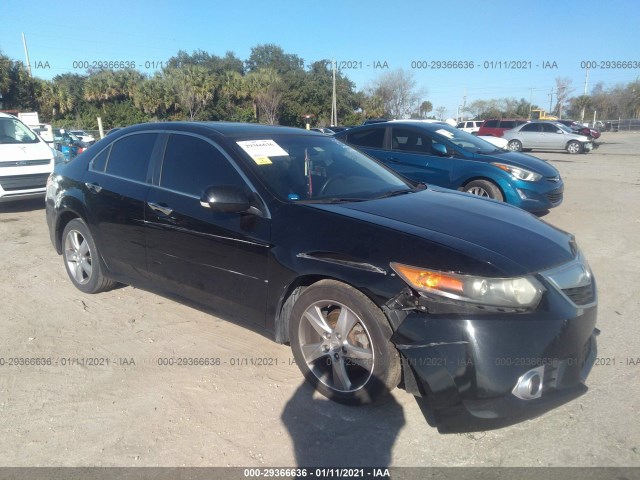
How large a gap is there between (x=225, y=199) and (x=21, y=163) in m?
7.25

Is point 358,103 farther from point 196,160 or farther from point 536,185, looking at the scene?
point 196,160

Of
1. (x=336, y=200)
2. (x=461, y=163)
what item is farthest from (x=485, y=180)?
(x=336, y=200)

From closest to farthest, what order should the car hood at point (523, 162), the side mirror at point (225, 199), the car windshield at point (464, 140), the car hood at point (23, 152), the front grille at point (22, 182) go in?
the side mirror at point (225, 199)
the car hood at point (523, 162)
the car windshield at point (464, 140)
the front grille at point (22, 182)
the car hood at point (23, 152)

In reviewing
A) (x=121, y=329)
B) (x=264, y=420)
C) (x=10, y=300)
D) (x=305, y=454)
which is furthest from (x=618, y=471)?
(x=10, y=300)

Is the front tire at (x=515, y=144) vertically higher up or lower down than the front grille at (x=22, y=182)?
lower down

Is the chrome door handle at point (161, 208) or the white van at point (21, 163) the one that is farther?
the white van at point (21, 163)

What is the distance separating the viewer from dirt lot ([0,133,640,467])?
100.0 inches

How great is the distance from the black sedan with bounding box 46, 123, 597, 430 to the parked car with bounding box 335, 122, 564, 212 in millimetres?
3647

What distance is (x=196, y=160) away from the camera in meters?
3.69

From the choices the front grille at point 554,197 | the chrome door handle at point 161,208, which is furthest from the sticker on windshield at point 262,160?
the front grille at point 554,197

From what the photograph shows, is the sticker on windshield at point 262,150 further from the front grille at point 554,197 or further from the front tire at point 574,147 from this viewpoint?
the front tire at point 574,147

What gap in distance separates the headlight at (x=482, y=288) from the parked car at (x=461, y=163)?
4841mm

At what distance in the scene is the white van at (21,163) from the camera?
27.5 feet

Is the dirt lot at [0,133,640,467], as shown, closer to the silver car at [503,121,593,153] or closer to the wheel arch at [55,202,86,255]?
the wheel arch at [55,202,86,255]
